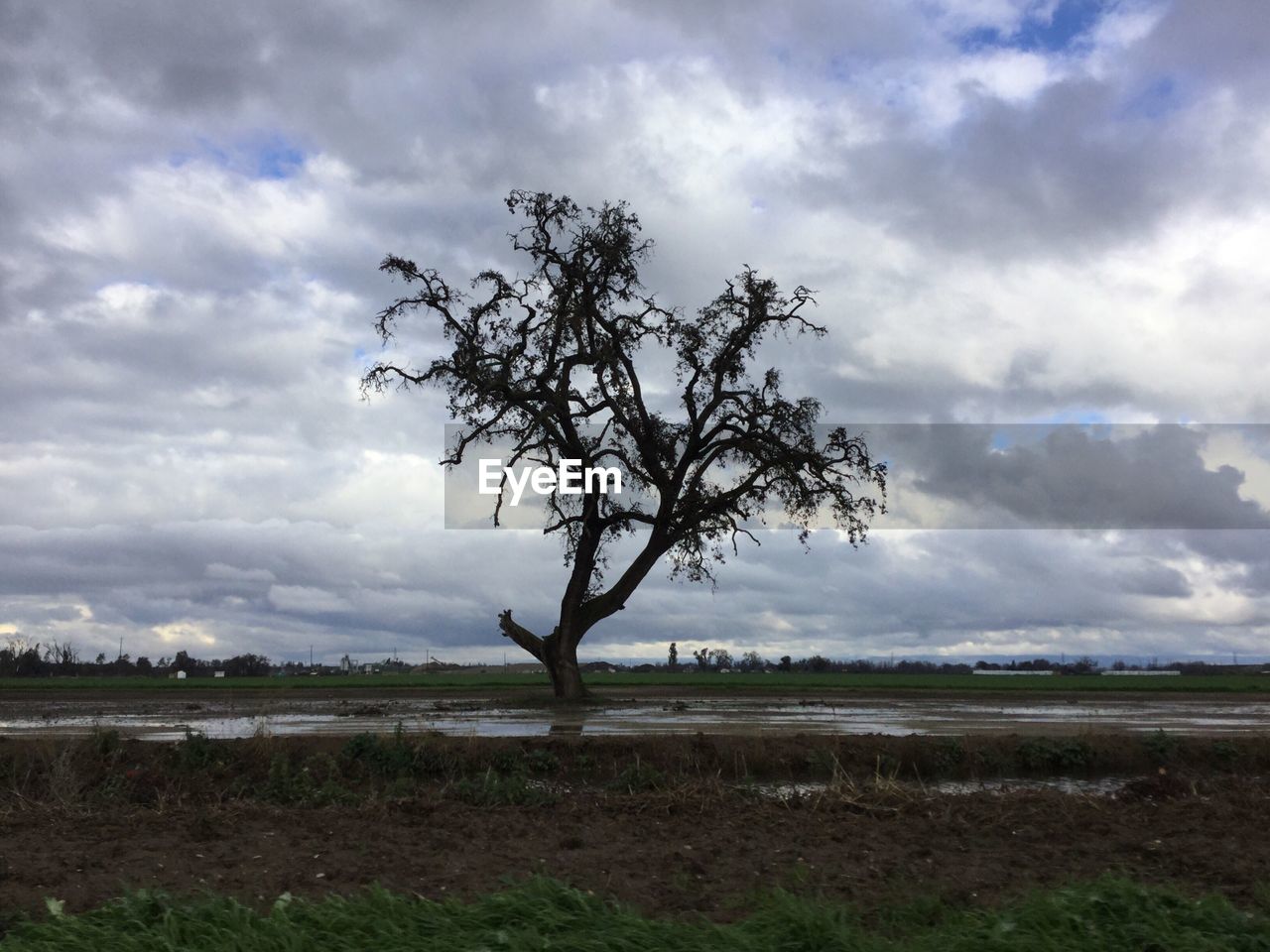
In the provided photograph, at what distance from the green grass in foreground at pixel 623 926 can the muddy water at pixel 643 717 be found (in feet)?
25.1

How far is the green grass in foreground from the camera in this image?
5.79 meters

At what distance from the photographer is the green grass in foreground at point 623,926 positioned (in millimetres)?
5789

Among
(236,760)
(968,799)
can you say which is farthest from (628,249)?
(968,799)

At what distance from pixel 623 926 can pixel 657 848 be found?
2.11m

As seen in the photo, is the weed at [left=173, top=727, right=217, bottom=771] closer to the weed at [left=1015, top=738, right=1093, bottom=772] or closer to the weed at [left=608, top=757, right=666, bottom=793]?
the weed at [left=608, top=757, right=666, bottom=793]

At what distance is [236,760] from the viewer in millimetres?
12461

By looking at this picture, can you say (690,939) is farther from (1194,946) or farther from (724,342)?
(724,342)

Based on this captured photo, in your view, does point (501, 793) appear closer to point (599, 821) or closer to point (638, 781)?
point (599, 821)

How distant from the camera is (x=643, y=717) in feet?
71.3

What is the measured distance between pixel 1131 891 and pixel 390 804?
628cm

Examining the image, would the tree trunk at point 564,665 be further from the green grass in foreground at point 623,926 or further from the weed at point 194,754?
the green grass in foreground at point 623,926

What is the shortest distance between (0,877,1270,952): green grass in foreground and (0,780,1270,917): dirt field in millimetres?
478

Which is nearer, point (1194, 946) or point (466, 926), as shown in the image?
point (1194, 946)

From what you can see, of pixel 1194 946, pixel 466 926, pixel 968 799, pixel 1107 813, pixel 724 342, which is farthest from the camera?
pixel 724 342
